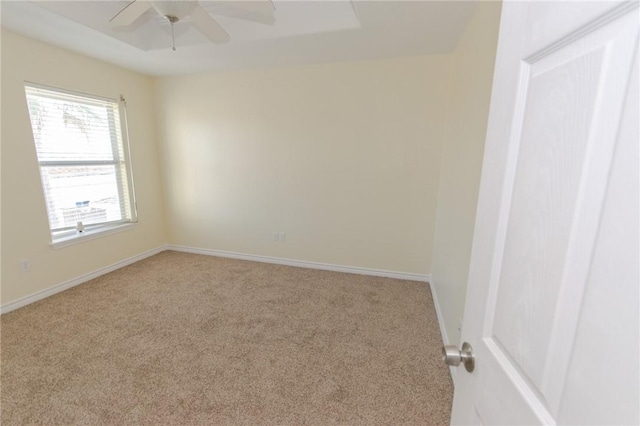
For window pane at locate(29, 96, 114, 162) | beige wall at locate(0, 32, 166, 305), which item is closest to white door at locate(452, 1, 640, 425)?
beige wall at locate(0, 32, 166, 305)

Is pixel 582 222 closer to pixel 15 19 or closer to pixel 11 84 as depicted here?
pixel 15 19

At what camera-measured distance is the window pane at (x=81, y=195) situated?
2.83 meters

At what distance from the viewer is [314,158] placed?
330 cm

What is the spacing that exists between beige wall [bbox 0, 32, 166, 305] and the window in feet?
0.32

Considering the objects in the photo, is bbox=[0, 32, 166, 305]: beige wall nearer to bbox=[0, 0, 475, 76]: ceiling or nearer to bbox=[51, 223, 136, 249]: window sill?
bbox=[51, 223, 136, 249]: window sill

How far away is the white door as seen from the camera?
0.34 m

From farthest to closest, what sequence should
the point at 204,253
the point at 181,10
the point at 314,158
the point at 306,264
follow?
the point at 204,253 → the point at 306,264 → the point at 314,158 → the point at 181,10

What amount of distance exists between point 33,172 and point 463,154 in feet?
12.2

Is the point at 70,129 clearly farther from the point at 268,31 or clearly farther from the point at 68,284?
the point at 268,31

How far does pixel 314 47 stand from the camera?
2625 mm

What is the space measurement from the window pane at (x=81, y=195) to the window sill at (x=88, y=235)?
11 centimetres

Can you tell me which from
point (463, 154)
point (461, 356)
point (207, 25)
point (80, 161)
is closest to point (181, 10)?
point (207, 25)

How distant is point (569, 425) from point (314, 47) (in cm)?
292

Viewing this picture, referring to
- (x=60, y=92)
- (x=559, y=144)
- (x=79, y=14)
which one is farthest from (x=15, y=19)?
(x=559, y=144)
